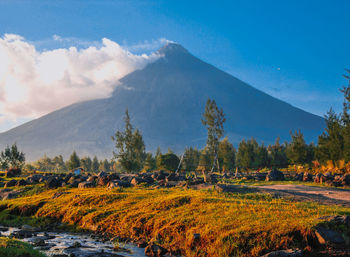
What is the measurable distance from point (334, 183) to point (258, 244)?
1824 cm

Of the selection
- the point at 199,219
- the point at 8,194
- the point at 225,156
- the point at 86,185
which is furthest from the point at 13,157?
the point at 199,219

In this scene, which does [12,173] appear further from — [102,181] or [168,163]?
[102,181]

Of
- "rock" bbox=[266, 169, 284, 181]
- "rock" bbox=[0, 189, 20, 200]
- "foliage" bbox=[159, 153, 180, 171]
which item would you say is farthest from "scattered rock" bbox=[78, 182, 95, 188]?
"foliage" bbox=[159, 153, 180, 171]

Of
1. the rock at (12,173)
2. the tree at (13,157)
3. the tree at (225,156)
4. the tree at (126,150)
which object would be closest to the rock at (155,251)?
the tree at (126,150)

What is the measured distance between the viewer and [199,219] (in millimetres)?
11906

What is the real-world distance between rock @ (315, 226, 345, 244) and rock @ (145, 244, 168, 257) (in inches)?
222

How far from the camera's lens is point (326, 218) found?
10.1 m

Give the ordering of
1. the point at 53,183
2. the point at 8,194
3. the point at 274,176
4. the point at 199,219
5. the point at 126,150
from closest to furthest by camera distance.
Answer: the point at 199,219, the point at 8,194, the point at 53,183, the point at 274,176, the point at 126,150

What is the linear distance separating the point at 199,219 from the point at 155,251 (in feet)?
8.22

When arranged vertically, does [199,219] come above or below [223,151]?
below

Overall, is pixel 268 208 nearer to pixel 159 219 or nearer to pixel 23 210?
pixel 159 219

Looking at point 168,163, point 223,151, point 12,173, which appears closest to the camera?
point 12,173

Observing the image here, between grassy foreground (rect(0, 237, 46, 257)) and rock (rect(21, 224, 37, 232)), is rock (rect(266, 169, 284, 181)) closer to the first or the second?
rock (rect(21, 224, 37, 232))

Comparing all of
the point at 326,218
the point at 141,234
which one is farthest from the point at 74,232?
the point at 326,218
